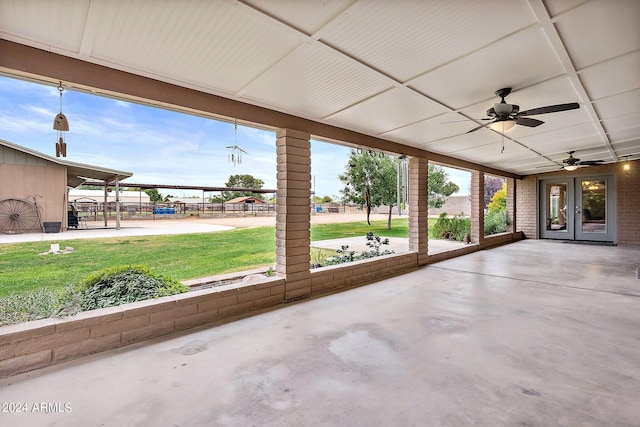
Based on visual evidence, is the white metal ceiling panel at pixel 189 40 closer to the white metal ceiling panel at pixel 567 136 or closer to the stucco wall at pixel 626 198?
the white metal ceiling panel at pixel 567 136

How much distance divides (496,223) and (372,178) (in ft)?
16.3

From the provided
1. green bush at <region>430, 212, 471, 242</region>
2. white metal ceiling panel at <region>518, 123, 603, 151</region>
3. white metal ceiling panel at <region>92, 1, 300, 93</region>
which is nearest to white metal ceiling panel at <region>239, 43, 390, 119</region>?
white metal ceiling panel at <region>92, 1, 300, 93</region>

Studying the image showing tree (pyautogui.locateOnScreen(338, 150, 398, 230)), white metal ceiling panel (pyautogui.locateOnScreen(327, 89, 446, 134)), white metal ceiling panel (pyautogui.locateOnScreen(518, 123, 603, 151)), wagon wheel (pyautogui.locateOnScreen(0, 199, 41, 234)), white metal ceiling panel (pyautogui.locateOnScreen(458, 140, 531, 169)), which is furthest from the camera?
tree (pyautogui.locateOnScreen(338, 150, 398, 230))

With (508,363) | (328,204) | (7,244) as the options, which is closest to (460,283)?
(508,363)

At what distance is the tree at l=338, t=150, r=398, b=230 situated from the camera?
1270 cm

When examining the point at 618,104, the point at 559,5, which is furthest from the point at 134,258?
the point at 618,104

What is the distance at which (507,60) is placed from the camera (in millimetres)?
2506

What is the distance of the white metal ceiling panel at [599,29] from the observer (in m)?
1.87

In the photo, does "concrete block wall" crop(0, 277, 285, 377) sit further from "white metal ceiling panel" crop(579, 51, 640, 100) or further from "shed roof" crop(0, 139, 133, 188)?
"shed roof" crop(0, 139, 133, 188)

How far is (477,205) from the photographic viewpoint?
802 cm

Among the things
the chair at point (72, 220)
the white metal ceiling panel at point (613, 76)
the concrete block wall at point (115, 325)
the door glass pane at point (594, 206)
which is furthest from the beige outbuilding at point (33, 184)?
the door glass pane at point (594, 206)

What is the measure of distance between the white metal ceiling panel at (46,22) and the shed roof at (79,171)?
22.3ft

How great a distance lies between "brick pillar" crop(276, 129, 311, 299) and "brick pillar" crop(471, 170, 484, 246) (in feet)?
19.5

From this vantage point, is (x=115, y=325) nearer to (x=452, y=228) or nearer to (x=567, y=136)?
(x=567, y=136)
